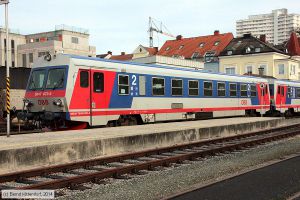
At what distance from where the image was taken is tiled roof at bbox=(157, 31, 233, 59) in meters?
72.7

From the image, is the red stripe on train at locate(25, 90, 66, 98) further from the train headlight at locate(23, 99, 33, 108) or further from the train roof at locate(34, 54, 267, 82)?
the train roof at locate(34, 54, 267, 82)

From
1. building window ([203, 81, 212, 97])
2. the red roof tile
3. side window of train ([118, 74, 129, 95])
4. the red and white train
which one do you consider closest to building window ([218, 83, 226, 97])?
the red and white train

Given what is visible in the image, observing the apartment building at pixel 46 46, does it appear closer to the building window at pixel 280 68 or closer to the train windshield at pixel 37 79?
the building window at pixel 280 68

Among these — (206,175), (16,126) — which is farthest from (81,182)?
(16,126)

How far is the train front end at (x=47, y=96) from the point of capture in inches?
583

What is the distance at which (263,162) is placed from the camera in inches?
420

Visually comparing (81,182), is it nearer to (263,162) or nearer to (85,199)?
(85,199)

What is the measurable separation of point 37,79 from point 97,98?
2697 millimetres

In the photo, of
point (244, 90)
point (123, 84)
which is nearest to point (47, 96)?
point (123, 84)

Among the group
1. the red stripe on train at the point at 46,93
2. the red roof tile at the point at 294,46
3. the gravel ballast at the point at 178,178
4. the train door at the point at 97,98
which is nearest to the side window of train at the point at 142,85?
the train door at the point at 97,98

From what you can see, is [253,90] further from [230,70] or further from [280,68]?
[230,70]

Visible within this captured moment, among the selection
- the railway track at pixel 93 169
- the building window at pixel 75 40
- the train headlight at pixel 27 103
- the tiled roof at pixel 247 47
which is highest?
the building window at pixel 75 40

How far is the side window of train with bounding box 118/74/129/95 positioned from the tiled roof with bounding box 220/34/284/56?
168 feet

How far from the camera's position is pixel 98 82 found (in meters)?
15.8
